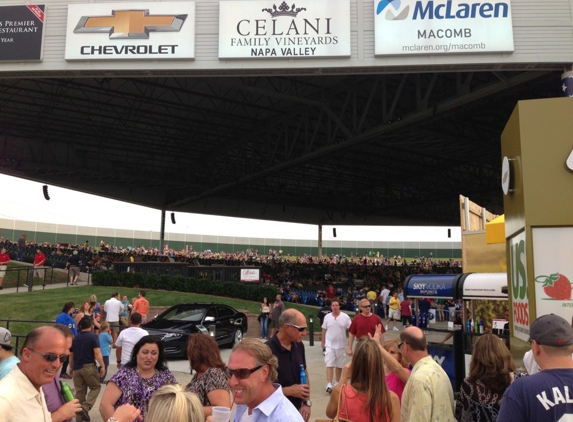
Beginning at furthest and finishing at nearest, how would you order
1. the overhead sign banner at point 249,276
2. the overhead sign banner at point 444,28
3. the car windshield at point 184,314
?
1. the overhead sign banner at point 249,276
2. the car windshield at point 184,314
3. the overhead sign banner at point 444,28

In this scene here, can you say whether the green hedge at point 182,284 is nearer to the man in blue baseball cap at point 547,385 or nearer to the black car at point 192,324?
the black car at point 192,324

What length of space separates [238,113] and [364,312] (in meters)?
19.7

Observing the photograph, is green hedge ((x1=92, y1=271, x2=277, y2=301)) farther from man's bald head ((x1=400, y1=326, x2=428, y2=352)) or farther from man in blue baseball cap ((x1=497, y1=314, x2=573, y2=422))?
man in blue baseball cap ((x1=497, y1=314, x2=573, y2=422))

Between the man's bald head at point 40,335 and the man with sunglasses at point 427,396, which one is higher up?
the man's bald head at point 40,335

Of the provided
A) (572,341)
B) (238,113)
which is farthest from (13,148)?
(572,341)

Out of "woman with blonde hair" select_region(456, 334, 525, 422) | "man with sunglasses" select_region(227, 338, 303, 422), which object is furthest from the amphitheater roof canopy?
"man with sunglasses" select_region(227, 338, 303, 422)

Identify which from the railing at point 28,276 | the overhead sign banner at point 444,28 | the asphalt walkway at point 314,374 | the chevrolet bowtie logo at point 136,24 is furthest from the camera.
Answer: the railing at point 28,276

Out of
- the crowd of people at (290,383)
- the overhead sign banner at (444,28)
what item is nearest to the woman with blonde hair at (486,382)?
the crowd of people at (290,383)

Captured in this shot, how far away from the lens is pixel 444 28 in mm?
13500

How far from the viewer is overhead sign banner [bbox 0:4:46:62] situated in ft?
48.4

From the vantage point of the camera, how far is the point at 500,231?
9.69 metres

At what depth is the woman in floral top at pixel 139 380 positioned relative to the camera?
3.79 metres

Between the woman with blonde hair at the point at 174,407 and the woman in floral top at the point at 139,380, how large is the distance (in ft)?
4.71

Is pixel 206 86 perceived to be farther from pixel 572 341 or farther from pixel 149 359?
pixel 572 341
